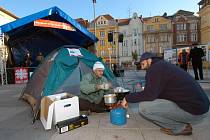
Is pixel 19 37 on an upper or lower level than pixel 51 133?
upper

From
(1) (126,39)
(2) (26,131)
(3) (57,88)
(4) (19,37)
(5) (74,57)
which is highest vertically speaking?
(1) (126,39)

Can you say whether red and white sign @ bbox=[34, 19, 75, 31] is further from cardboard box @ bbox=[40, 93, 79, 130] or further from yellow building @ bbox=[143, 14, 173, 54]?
yellow building @ bbox=[143, 14, 173, 54]

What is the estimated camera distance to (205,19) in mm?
51812

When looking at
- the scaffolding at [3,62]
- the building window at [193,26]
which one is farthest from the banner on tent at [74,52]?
the building window at [193,26]

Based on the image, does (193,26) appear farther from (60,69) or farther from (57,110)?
(57,110)

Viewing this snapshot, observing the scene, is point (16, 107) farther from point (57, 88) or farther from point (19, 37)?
point (19, 37)

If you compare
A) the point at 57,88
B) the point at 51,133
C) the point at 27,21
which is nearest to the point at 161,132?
the point at 51,133

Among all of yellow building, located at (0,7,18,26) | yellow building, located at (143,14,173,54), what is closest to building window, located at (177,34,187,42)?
yellow building, located at (143,14,173,54)

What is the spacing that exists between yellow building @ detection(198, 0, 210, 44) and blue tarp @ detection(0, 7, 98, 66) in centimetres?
4109

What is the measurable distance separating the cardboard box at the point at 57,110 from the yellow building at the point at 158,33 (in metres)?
53.7

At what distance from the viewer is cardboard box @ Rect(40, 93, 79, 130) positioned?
4.55m

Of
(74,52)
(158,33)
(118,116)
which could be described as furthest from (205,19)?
(118,116)

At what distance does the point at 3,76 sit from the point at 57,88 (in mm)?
8919

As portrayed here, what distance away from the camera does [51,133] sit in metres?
4.48
